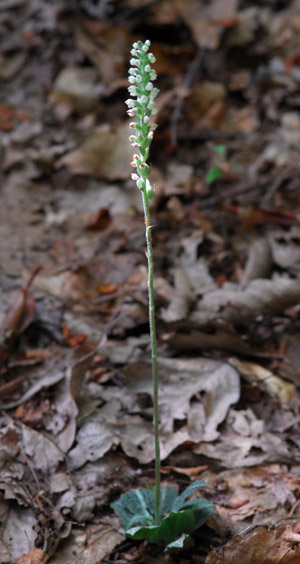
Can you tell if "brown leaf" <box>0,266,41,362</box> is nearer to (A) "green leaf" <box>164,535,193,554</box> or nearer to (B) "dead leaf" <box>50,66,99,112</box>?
(A) "green leaf" <box>164,535,193,554</box>

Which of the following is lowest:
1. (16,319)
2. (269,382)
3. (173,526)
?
(269,382)

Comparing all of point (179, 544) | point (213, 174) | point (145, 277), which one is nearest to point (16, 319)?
point (145, 277)

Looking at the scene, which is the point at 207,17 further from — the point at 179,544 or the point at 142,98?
the point at 179,544

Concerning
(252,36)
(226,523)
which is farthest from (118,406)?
(252,36)

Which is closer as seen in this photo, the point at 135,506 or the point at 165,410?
the point at 135,506

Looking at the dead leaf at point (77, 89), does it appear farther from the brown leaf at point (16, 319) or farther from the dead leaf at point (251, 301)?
the dead leaf at point (251, 301)

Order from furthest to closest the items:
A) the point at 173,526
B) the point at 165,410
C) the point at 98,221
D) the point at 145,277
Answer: the point at 98,221
the point at 145,277
the point at 165,410
the point at 173,526
